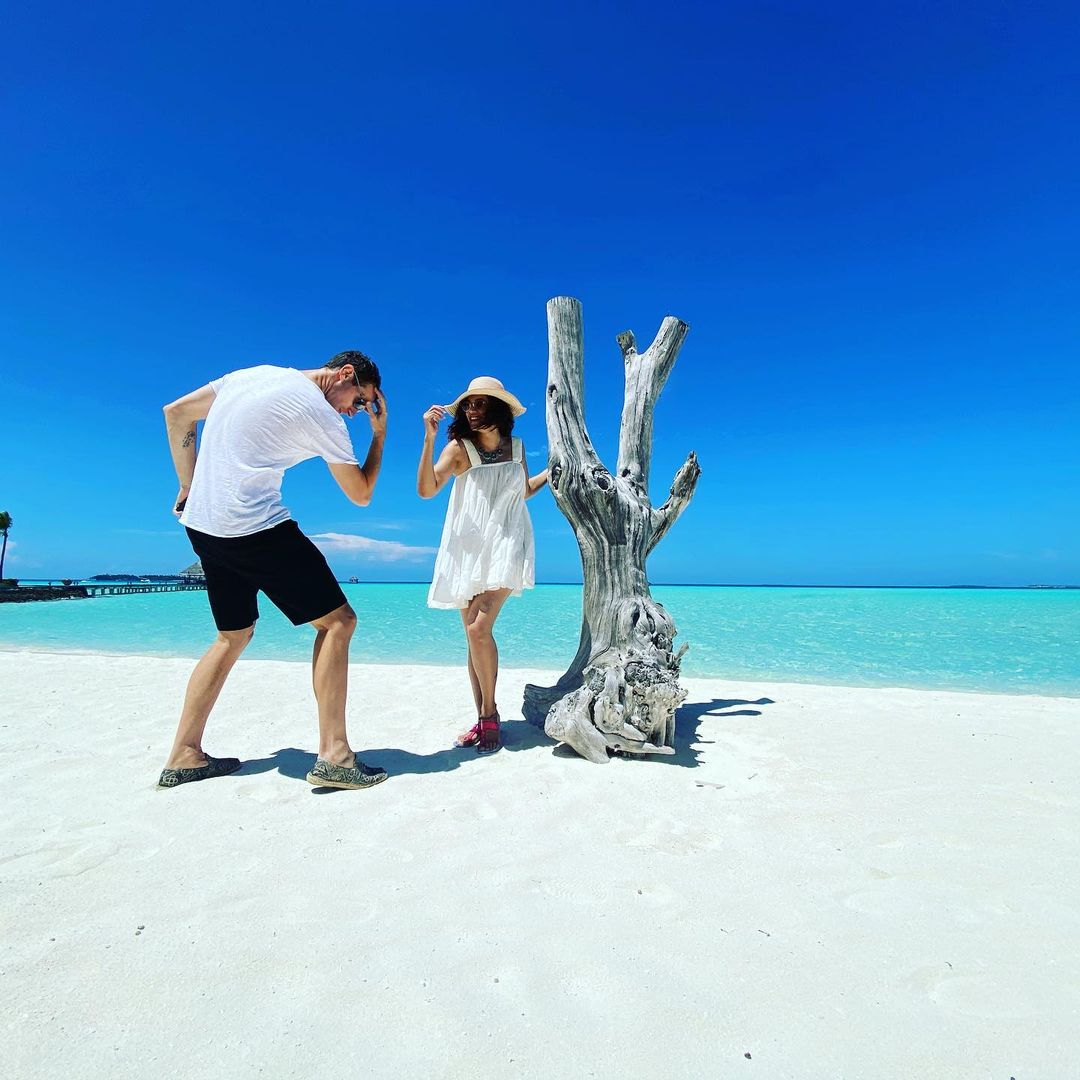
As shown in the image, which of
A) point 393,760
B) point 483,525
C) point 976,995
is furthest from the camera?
point 483,525

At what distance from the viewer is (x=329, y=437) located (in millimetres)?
2783

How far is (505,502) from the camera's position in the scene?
3641mm

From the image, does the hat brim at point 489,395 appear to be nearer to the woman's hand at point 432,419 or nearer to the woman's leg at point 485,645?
the woman's hand at point 432,419

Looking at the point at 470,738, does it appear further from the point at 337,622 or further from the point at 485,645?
the point at 337,622

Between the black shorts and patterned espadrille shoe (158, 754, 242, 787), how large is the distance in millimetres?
720

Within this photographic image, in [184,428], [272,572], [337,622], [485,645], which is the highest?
[184,428]

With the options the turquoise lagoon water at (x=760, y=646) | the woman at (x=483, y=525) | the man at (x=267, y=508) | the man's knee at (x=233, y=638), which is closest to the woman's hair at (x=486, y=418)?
the woman at (x=483, y=525)

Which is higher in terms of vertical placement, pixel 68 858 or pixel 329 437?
pixel 329 437

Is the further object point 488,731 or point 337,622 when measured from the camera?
point 488,731

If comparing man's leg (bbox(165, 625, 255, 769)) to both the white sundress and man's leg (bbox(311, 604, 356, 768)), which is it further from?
the white sundress

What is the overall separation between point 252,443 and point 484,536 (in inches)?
54.9

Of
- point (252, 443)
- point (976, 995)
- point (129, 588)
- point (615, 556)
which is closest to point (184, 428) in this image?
point (252, 443)

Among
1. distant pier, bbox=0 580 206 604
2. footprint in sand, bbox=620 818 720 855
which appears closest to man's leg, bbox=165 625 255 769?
footprint in sand, bbox=620 818 720 855

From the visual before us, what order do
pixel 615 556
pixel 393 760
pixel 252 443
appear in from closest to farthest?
pixel 252 443 < pixel 393 760 < pixel 615 556
